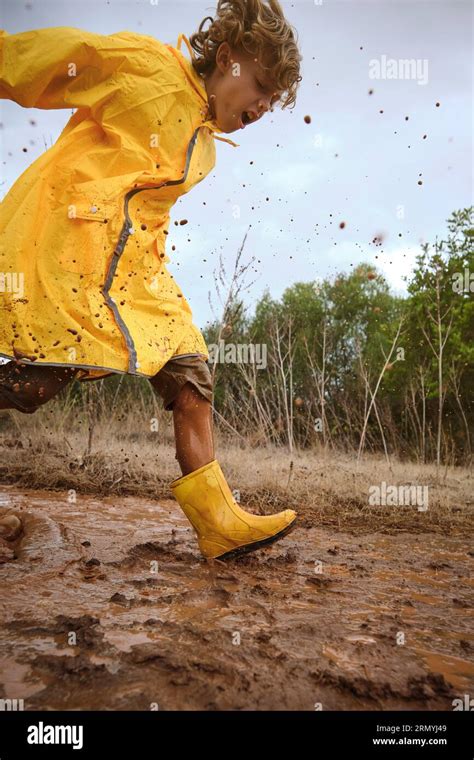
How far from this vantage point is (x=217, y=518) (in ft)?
5.98

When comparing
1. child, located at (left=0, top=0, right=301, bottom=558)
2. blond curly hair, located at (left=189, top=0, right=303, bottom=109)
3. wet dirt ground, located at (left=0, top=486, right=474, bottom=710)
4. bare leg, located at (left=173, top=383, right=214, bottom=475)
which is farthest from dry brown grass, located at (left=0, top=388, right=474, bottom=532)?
blond curly hair, located at (left=189, top=0, right=303, bottom=109)

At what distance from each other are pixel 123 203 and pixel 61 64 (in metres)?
0.40

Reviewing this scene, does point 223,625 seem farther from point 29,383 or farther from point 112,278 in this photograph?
point 112,278

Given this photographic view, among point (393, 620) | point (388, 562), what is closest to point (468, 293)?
point (388, 562)

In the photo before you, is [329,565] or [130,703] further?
[329,565]

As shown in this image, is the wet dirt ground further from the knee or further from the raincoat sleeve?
the raincoat sleeve

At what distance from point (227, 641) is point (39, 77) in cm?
155

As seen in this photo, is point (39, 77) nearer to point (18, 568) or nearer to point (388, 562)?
point (18, 568)

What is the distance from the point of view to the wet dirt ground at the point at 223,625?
1.06m

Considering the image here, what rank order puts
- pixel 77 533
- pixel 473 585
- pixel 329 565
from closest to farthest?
pixel 473 585, pixel 329 565, pixel 77 533

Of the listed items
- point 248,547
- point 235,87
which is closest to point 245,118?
point 235,87

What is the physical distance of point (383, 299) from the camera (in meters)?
18.0

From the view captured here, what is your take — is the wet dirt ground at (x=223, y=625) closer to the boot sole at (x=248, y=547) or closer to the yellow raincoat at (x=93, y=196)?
the boot sole at (x=248, y=547)

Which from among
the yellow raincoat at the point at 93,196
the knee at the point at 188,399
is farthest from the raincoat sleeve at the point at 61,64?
the knee at the point at 188,399
